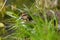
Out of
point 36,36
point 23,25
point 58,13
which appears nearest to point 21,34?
point 23,25

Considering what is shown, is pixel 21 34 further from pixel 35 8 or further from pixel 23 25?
pixel 35 8

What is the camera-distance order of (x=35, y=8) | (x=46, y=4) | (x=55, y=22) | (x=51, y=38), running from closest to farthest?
(x=51, y=38) → (x=55, y=22) → (x=35, y=8) → (x=46, y=4)

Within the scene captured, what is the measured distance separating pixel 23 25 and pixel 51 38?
416mm

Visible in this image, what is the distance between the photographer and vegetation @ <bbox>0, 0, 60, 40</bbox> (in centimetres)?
262

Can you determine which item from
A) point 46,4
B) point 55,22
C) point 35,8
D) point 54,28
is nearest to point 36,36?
point 54,28

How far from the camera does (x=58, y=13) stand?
11.2ft

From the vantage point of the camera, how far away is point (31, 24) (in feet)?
9.61

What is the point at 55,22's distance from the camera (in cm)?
300

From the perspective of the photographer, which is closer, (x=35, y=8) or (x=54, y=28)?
(x=54, y=28)

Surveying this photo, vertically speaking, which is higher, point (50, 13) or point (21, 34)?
point (50, 13)

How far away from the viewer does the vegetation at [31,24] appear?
262 cm

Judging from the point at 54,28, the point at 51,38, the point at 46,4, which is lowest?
the point at 51,38

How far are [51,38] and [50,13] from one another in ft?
2.77

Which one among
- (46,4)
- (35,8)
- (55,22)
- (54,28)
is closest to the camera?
(54,28)
